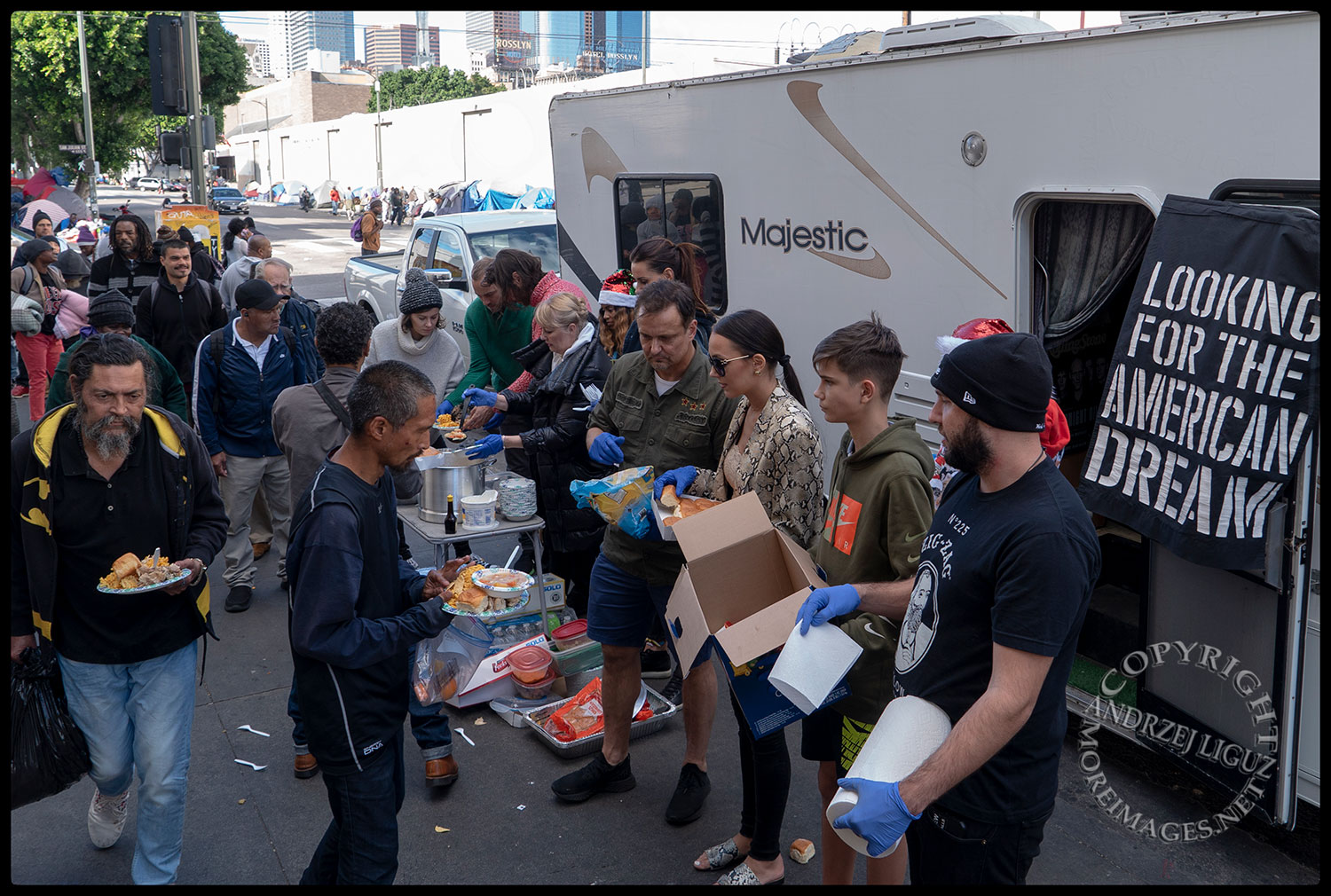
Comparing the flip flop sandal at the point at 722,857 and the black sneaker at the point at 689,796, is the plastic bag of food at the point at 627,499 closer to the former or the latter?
the black sneaker at the point at 689,796

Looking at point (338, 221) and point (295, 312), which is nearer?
point (295, 312)

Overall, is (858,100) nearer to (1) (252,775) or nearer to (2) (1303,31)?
(2) (1303,31)

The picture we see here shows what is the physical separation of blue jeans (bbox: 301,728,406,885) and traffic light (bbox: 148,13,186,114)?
11514mm

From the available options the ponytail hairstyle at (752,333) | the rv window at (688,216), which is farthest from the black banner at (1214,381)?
the rv window at (688,216)

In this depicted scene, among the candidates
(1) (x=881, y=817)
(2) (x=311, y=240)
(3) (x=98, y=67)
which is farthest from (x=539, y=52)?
(1) (x=881, y=817)

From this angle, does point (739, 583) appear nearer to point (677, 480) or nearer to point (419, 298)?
point (677, 480)

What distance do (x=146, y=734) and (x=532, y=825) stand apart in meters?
1.49

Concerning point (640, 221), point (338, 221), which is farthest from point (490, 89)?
point (640, 221)

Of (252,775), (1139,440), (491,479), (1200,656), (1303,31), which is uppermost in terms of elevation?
(1303,31)

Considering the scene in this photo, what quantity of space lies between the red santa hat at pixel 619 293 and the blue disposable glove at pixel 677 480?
1.62 m

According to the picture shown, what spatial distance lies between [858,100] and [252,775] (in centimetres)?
436

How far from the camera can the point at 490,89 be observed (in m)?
86.9

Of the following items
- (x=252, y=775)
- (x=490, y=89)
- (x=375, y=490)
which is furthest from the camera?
(x=490, y=89)

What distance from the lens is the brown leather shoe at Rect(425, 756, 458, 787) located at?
4.35 m
